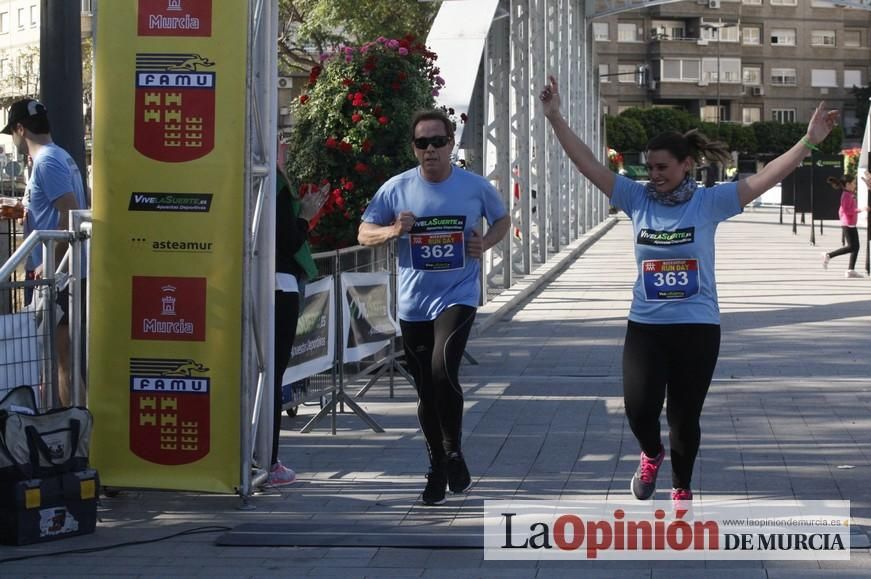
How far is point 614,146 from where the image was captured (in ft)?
309

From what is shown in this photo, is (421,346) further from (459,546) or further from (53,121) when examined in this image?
(53,121)

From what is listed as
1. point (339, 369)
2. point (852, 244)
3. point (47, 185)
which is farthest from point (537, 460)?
point (852, 244)

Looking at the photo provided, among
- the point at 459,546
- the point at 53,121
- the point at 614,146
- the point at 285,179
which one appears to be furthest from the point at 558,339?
the point at 614,146

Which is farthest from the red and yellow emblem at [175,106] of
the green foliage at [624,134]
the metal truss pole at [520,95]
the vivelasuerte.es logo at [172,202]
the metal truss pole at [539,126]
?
the green foliage at [624,134]

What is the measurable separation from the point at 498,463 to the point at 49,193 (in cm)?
294

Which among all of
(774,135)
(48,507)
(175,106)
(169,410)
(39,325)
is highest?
(774,135)

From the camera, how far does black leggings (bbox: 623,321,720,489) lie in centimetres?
707

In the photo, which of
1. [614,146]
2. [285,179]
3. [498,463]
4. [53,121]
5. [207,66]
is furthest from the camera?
[614,146]

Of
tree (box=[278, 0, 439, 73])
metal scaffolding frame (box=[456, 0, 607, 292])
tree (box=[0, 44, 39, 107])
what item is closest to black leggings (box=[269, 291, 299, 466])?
metal scaffolding frame (box=[456, 0, 607, 292])

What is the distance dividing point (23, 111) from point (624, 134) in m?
87.5

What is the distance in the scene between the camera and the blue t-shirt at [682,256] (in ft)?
23.1

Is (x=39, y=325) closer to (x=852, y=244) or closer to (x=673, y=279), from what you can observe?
(x=673, y=279)

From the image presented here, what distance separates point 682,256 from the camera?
704 centimetres

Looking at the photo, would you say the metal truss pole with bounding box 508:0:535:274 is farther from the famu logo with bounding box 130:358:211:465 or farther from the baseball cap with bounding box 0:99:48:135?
the famu logo with bounding box 130:358:211:465
